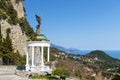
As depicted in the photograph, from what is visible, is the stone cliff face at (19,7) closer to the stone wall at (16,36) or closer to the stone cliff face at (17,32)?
the stone cliff face at (17,32)

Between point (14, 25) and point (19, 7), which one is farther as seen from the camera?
point (19, 7)

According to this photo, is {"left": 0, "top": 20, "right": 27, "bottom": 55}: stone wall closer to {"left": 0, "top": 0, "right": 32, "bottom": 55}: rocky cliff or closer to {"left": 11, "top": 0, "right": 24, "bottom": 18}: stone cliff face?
{"left": 0, "top": 0, "right": 32, "bottom": 55}: rocky cliff

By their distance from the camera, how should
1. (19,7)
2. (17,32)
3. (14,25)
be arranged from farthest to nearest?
1. (19,7)
2. (17,32)
3. (14,25)

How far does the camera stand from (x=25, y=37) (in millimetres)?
79188

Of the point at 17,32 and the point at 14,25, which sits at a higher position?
the point at 14,25

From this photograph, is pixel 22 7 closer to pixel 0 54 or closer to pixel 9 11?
pixel 9 11

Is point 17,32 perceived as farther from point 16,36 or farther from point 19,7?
point 19,7

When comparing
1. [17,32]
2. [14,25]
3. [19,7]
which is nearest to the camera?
[14,25]


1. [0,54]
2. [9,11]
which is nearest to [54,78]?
[0,54]

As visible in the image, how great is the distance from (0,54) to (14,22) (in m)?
13.1

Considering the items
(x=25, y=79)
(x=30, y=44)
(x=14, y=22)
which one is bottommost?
(x=25, y=79)

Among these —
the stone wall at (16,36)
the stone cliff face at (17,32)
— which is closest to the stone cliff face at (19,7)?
the stone cliff face at (17,32)

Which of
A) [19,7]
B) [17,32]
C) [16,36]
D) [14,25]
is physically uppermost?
[19,7]

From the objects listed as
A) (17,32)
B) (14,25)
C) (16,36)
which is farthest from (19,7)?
(16,36)
